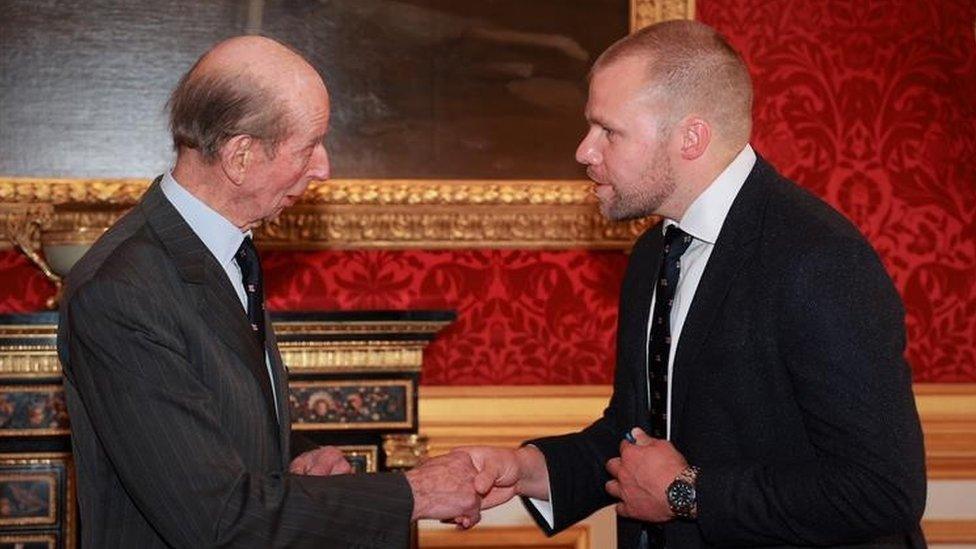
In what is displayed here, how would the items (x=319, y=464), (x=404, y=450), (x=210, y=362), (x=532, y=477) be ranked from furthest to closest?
1. (x=404, y=450)
2. (x=532, y=477)
3. (x=319, y=464)
4. (x=210, y=362)

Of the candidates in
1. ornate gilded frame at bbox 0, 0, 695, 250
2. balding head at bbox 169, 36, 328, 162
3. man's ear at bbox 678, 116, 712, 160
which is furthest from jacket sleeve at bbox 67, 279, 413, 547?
ornate gilded frame at bbox 0, 0, 695, 250

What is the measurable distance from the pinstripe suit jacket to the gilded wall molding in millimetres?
1894

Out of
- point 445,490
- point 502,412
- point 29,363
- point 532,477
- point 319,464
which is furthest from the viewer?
point 502,412

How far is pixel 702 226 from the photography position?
2.83 metres

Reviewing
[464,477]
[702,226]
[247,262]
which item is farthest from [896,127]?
[247,262]

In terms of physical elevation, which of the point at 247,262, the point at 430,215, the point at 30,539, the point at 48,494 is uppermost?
the point at 247,262

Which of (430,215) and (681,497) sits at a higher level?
(430,215)

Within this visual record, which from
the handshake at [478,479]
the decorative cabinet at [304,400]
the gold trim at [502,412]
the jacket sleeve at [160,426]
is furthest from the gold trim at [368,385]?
the jacket sleeve at [160,426]

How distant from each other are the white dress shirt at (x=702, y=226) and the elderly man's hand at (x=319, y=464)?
2.23 ft

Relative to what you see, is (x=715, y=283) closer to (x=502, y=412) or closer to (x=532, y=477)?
(x=532, y=477)

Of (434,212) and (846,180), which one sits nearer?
(434,212)

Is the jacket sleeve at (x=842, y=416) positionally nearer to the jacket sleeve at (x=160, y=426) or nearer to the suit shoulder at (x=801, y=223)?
the suit shoulder at (x=801, y=223)

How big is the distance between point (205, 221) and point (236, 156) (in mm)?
135

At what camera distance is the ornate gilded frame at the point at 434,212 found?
4.45m
